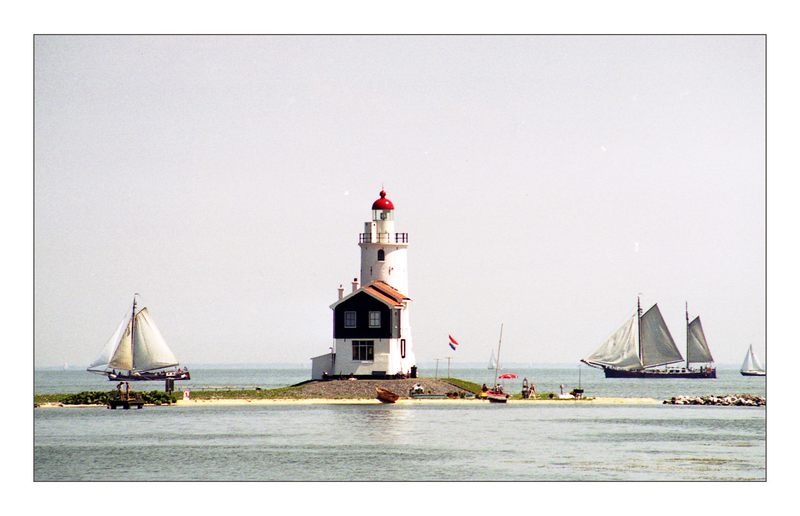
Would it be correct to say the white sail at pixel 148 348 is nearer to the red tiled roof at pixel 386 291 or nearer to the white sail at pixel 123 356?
the white sail at pixel 123 356

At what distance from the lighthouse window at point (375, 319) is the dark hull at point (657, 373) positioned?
48.4 m

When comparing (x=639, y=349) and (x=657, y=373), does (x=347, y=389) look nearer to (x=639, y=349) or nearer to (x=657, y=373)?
(x=639, y=349)

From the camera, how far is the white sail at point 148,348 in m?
95.5

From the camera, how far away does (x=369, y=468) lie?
49406mm

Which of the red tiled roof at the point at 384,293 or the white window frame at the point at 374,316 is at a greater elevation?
the red tiled roof at the point at 384,293

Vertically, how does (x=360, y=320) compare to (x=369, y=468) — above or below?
above

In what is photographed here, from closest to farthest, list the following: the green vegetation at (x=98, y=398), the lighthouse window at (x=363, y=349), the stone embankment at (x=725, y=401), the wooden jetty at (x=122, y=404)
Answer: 1. the wooden jetty at (x=122, y=404)
2. the green vegetation at (x=98, y=398)
3. the lighthouse window at (x=363, y=349)
4. the stone embankment at (x=725, y=401)

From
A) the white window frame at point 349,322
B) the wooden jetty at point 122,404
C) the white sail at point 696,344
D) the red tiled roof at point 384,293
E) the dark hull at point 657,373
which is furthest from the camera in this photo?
the white sail at point 696,344

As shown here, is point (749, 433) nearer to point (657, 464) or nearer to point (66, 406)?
point (657, 464)

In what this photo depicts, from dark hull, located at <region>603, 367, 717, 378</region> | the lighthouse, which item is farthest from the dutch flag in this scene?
dark hull, located at <region>603, 367, 717, 378</region>

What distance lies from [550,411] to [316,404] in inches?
512

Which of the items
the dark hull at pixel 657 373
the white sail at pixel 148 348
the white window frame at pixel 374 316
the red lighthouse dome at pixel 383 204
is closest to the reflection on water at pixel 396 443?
the white window frame at pixel 374 316

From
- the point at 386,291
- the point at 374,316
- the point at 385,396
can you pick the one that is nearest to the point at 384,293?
the point at 386,291

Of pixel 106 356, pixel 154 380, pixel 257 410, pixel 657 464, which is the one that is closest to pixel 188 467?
pixel 657 464
